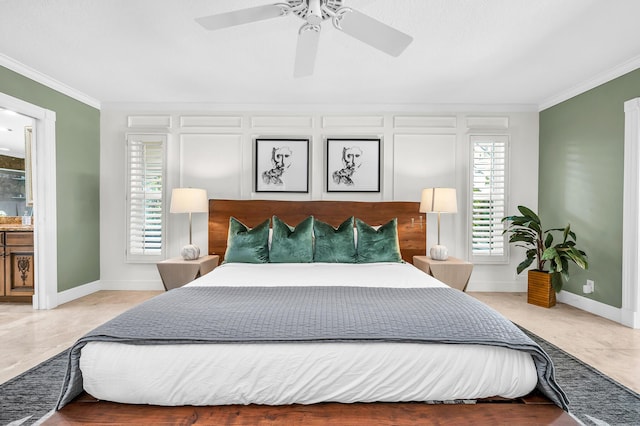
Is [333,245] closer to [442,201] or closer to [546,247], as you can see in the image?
[442,201]

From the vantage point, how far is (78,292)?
4.50 m

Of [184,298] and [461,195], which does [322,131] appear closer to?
[461,195]

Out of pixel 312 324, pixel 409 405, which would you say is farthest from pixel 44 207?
pixel 409 405

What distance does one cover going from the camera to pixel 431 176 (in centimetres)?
482

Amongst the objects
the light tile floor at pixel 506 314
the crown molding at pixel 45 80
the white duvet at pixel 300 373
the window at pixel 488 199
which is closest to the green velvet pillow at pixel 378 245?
the light tile floor at pixel 506 314

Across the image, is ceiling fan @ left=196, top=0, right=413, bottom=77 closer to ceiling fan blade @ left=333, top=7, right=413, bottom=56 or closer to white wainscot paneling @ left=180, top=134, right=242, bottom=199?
ceiling fan blade @ left=333, top=7, right=413, bottom=56

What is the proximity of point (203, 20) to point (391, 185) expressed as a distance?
3227 millimetres

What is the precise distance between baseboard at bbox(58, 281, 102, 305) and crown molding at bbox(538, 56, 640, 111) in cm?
646

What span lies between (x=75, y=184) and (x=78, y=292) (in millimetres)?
1368

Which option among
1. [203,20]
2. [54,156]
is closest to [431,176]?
[203,20]

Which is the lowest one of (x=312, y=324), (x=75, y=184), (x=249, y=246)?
(x=312, y=324)

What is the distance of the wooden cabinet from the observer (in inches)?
171

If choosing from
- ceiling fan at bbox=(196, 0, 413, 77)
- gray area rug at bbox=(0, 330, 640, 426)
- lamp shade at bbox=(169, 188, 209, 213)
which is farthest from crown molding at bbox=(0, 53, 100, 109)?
gray area rug at bbox=(0, 330, 640, 426)

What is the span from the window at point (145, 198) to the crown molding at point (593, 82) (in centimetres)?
510
